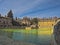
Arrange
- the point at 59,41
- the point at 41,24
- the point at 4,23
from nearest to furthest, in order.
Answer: the point at 59,41
the point at 41,24
the point at 4,23

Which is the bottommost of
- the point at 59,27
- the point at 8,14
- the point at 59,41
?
the point at 59,41

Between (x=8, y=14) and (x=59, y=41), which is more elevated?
(x=8, y=14)

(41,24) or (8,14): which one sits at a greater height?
(8,14)

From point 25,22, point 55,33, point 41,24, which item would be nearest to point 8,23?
point 25,22

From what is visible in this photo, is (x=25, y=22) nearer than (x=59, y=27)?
No

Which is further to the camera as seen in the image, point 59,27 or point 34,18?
point 34,18

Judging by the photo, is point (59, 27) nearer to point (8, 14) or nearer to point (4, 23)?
point (4, 23)

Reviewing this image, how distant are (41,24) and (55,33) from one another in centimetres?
7397

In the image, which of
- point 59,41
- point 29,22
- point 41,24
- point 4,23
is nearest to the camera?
point 59,41

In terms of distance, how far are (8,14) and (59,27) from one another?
348ft

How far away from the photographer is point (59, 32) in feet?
12.8

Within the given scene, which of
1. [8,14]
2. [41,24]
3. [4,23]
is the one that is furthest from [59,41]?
[8,14]

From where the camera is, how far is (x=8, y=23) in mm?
92062

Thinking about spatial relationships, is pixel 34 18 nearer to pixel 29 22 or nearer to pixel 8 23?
pixel 29 22
